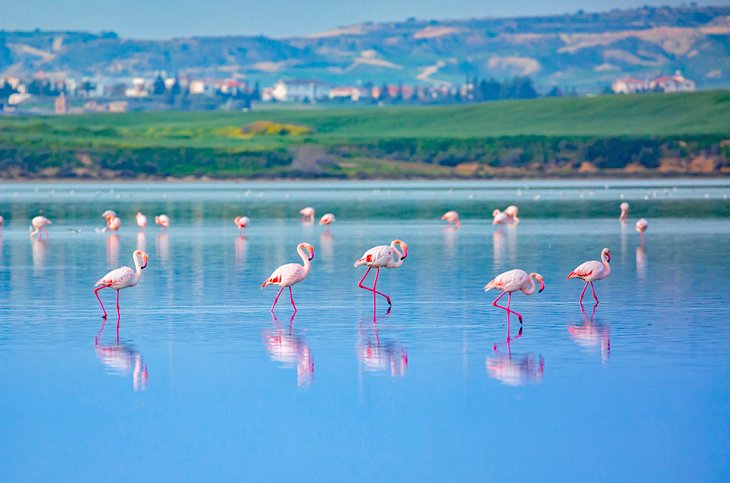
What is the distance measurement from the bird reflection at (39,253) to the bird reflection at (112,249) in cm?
131

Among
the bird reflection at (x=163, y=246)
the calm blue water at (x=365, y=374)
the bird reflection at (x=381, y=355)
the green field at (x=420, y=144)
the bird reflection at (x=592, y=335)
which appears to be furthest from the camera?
the green field at (x=420, y=144)

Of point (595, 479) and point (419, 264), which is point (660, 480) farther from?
point (419, 264)

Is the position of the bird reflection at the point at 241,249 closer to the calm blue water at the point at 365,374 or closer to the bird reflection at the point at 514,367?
the calm blue water at the point at 365,374

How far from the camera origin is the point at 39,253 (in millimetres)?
32156

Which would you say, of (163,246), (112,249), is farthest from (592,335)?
(163,246)

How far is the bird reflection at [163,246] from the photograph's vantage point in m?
30.8

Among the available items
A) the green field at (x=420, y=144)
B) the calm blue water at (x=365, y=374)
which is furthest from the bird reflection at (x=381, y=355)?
the green field at (x=420, y=144)

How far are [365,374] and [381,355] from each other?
115 cm

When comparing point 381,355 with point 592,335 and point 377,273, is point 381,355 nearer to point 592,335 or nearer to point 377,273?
point 592,335

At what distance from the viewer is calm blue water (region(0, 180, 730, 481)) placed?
11562mm

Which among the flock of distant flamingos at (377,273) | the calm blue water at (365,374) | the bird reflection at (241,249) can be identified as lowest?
the calm blue water at (365,374)

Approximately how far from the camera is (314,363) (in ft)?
51.1

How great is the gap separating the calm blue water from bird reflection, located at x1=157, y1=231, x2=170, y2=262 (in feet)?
3.14

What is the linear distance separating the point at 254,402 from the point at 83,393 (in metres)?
1.75
